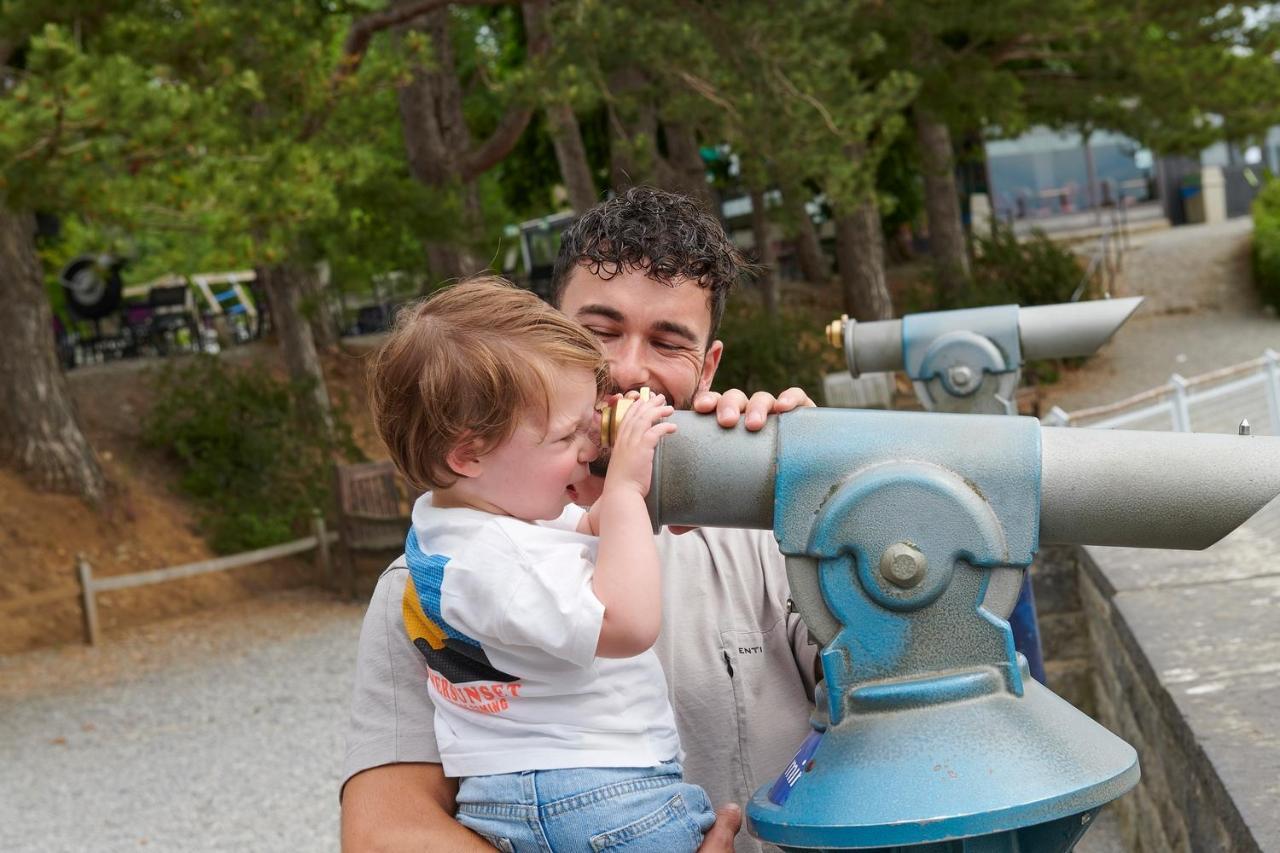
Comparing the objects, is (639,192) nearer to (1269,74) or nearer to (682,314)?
(682,314)

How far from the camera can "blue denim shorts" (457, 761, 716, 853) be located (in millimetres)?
1711

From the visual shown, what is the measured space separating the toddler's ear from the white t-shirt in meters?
0.05

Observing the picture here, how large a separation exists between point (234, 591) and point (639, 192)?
1278 centimetres

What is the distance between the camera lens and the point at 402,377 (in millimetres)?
1751

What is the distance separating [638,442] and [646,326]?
735 millimetres

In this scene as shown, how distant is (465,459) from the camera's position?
1742 millimetres

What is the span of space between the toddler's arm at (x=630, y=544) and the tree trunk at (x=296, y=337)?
14.8 meters

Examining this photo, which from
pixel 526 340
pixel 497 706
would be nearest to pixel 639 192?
pixel 526 340

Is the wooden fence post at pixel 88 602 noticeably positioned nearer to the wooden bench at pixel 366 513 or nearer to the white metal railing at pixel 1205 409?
the wooden bench at pixel 366 513

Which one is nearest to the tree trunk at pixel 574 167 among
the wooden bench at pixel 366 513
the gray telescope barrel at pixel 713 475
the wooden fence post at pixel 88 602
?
the wooden bench at pixel 366 513

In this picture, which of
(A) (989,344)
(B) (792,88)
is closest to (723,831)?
(A) (989,344)

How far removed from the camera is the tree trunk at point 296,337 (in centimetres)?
1608

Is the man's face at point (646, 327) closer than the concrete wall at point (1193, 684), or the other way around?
the man's face at point (646, 327)

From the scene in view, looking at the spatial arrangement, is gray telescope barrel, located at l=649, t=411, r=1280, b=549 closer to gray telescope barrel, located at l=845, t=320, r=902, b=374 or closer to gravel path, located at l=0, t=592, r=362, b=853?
gray telescope barrel, located at l=845, t=320, r=902, b=374
